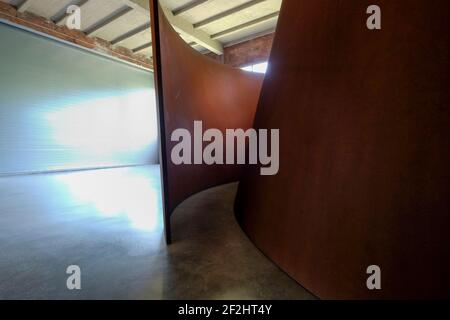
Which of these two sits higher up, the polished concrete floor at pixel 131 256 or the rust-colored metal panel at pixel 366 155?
the rust-colored metal panel at pixel 366 155

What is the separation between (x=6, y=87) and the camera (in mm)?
5684

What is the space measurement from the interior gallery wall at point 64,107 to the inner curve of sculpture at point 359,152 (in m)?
6.35

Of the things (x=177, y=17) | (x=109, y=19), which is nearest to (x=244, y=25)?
(x=177, y=17)

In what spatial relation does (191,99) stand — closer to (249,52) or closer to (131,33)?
(131,33)

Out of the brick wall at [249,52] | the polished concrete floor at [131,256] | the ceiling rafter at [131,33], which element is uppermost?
the ceiling rafter at [131,33]

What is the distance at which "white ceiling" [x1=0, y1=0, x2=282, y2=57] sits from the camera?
20.0 ft

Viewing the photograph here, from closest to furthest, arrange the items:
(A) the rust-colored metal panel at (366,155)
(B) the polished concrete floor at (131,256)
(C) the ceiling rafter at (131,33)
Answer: (A) the rust-colored metal panel at (366,155) → (B) the polished concrete floor at (131,256) → (C) the ceiling rafter at (131,33)

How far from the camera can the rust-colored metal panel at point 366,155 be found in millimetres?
777

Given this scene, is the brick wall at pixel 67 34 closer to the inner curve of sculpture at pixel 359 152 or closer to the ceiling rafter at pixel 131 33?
the ceiling rafter at pixel 131 33

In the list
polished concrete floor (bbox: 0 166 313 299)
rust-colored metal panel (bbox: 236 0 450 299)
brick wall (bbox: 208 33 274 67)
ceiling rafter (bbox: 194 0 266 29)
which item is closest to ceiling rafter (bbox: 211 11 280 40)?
ceiling rafter (bbox: 194 0 266 29)

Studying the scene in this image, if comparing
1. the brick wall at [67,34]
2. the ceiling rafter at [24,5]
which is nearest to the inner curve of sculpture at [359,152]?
the ceiling rafter at [24,5]

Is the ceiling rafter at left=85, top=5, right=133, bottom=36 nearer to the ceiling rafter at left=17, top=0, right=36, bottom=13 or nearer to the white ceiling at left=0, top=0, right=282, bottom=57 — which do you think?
the white ceiling at left=0, top=0, right=282, bottom=57

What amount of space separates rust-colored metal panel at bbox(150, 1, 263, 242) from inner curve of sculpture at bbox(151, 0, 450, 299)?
41cm
